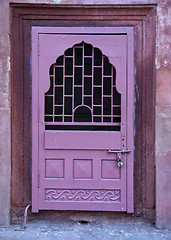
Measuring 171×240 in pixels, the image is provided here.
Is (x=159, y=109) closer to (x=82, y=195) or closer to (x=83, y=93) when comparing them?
(x=83, y=93)

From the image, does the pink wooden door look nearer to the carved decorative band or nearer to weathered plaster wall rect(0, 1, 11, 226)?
the carved decorative band

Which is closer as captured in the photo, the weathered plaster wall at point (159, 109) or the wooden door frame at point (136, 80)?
the weathered plaster wall at point (159, 109)

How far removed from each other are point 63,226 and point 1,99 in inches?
81.7

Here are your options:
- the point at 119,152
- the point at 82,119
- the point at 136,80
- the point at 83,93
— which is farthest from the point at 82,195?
the point at 136,80

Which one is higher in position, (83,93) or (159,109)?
(83,93)

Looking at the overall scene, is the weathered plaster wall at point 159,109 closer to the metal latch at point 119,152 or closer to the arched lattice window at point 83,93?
the metal latch at point 119,152

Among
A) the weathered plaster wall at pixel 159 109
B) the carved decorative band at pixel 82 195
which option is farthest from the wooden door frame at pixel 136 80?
the carved decorative band at pixel 82 195

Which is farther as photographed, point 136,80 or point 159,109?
point 136,80

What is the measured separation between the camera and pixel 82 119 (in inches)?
166

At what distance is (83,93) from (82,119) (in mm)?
386

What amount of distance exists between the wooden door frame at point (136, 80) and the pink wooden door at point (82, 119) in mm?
149

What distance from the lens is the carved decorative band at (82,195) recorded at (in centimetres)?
418

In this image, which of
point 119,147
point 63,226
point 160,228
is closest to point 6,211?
point 63,226

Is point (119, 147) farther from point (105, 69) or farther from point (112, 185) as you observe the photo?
point (105, 69)
